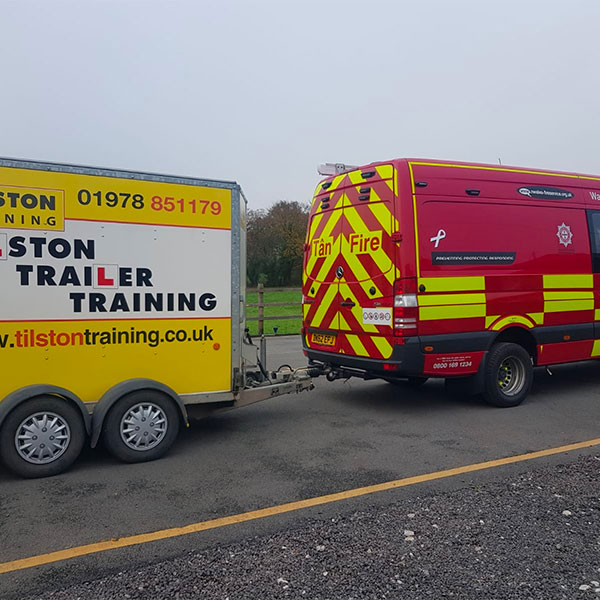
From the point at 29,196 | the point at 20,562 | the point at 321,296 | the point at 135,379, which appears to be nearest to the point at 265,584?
the point at 20,562

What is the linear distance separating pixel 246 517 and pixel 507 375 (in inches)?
174

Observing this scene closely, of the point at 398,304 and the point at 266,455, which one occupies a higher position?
the point at 398,304

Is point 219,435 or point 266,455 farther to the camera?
point 219,435

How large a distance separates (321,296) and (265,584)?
15.1 feet

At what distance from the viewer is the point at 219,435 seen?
572 cm

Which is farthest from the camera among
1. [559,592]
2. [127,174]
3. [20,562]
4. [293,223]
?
[293,223]

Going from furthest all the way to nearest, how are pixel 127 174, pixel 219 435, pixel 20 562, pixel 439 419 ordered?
pixel 439 419 < pixel 219 435 < pixel 127 174 < pixel 20 562

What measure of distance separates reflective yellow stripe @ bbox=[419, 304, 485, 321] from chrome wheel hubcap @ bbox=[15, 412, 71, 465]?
3.72 metres

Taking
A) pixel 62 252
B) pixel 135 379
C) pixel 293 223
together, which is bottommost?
pixel 135 379

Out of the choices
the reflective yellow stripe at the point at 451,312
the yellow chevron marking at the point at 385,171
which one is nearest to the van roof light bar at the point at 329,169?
the yellow chevron marking at the point at 385,171

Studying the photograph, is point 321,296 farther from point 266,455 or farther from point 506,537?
point 506,537

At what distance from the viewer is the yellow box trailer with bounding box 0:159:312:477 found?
4508 millimetres

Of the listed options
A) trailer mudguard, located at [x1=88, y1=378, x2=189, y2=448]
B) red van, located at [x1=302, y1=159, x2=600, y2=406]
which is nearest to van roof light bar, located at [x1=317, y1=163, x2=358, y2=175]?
red van, located at [x1=302, y1=159, x2=600, y2=406]

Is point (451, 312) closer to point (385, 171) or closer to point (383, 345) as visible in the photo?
point (383, 345)
